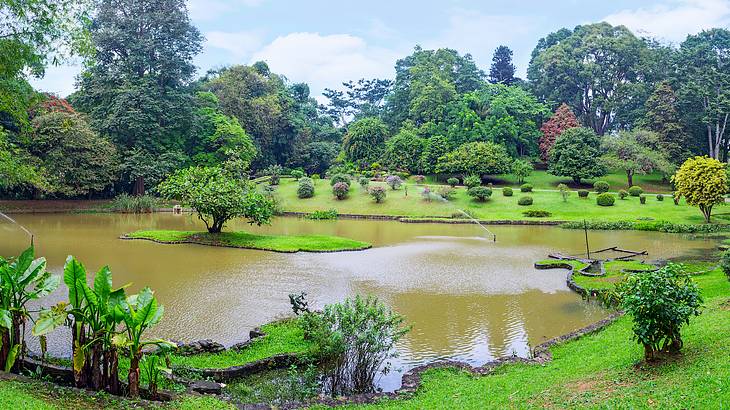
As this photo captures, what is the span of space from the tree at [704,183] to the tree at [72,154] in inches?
1687

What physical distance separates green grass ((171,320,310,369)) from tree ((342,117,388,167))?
49490 mm

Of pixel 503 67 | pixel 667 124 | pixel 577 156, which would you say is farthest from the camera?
pixel 503 67

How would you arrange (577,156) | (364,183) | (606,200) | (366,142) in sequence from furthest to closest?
(366,142) → (577,156) → (364,183) → (606,200)

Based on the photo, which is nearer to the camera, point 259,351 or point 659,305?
point 659,305

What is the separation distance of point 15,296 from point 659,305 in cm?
943

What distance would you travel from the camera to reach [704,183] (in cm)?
3403

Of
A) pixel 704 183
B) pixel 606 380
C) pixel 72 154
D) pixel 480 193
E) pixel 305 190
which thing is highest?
pixel 72 154

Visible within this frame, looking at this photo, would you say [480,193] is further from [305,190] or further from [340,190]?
[305,190]

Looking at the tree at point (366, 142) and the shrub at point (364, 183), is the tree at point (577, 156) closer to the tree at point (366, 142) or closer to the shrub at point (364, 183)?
the tree at point (366, 142)

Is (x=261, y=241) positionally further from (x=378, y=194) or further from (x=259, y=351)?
(x=378, y=194)

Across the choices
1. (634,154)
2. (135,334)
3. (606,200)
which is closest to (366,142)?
(634,154)

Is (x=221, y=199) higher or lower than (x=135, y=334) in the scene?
higher

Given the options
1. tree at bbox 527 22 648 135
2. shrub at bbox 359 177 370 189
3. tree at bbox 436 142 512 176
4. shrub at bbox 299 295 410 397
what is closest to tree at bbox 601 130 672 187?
tree at bbox 436 142 512 176

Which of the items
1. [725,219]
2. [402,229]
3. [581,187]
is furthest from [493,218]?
[581,187]
